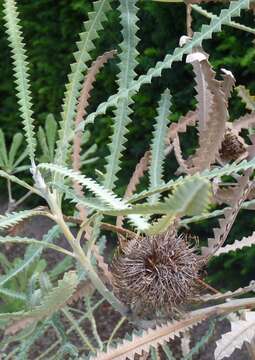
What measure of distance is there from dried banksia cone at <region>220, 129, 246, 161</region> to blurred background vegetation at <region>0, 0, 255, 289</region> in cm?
97

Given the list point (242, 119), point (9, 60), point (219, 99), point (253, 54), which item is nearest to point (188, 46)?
point (219, 99)

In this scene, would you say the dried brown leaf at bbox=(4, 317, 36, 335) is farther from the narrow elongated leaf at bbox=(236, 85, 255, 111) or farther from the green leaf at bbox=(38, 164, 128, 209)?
the narrow elongated leaf at bbox=(236, 85, 255, 111)

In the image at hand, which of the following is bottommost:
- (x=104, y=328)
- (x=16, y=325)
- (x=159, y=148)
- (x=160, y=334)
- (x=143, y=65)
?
(x=104, y=328)

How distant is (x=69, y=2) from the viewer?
2457 mm

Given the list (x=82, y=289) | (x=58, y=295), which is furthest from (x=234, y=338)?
(x=82, y=289)

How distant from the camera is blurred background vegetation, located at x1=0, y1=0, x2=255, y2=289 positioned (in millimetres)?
1883

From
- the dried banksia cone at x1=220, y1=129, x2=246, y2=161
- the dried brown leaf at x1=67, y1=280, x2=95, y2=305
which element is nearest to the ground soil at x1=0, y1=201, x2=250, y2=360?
the dried brown leaf at x1=67, y1=280, x2=95, y2=305

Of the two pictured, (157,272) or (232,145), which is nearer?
(157,272)

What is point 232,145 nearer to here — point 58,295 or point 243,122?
point 243,122

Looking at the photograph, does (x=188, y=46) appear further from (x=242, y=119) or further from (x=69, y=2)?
(x=69, y=2)

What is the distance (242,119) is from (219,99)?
23 cm

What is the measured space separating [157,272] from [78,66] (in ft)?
0.82

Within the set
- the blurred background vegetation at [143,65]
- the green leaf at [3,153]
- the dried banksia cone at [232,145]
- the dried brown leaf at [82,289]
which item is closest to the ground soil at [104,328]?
the blurred background vegetation at [143,65]

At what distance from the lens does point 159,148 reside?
2.45 ft
